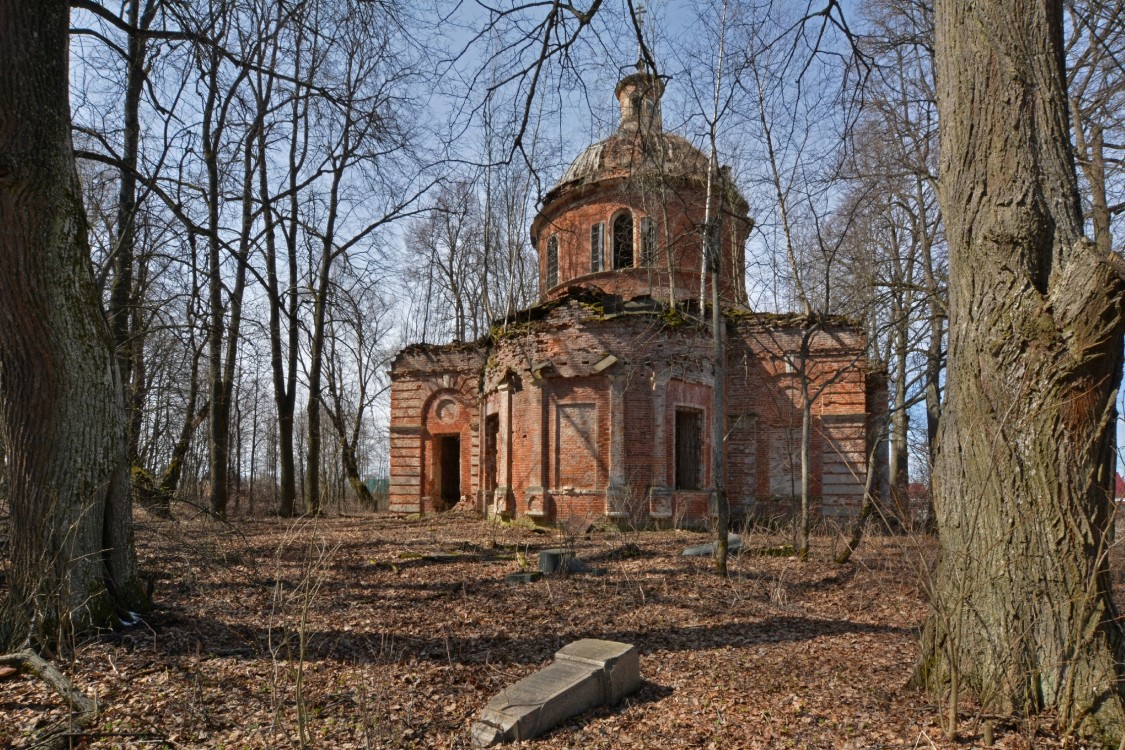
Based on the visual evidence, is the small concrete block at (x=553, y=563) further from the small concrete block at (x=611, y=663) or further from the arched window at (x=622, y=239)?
the arched window at (x=622, y=239)

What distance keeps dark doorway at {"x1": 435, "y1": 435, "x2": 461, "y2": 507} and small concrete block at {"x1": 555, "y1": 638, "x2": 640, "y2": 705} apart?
18.2 m

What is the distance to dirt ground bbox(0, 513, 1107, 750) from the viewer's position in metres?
4.05

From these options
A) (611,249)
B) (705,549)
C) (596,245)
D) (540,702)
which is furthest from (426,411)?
(540,702)

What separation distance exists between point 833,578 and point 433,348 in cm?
1600

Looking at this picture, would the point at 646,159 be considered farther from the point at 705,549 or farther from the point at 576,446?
the point at 576,446

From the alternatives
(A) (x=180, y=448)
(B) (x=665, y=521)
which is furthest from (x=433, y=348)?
(B) (x=665, y=521)

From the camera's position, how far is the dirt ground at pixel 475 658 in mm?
4047

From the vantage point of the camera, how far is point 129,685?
4664 mm

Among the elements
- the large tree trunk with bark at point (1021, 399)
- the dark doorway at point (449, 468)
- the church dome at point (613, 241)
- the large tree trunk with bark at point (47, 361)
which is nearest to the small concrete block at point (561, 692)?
the large tree trunk with bark at point (1021, 399)

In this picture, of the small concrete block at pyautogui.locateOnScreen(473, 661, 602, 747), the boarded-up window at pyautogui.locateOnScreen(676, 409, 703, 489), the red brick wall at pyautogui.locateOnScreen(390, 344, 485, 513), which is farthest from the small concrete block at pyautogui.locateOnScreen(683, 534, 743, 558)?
the red brick wall at pyautogui.locateOnScreen(390, 344, 485, 513)

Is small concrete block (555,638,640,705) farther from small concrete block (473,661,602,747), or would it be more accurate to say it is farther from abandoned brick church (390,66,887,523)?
abandoned brick church (390,66,887,523)

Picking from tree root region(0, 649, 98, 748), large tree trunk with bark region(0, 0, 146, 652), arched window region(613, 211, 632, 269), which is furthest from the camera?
arched window region(613, 211, 632, 269)

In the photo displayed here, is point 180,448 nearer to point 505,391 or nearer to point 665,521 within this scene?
point 505,391

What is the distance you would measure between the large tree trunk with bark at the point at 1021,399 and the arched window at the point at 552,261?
18.6m
